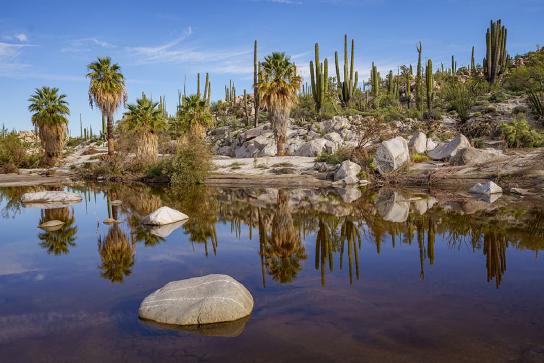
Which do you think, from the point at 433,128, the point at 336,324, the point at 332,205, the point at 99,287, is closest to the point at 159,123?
the point at 332,205

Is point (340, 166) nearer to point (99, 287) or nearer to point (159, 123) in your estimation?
point (159, 123)

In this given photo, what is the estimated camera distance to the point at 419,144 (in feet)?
104

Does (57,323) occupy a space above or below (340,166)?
below

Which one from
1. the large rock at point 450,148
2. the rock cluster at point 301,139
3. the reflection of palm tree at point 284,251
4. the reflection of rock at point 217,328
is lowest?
the reflection of rock at point 217,328

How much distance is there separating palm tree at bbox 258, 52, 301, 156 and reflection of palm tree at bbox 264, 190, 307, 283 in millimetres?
18799

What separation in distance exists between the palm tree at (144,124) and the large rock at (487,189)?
22.8 metres

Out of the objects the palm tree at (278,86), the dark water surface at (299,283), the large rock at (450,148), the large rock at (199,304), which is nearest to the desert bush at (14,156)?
the palm tree at (278,86)

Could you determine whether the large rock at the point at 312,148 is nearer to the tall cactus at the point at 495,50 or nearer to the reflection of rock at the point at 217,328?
the tall cactus at the point at 495,50

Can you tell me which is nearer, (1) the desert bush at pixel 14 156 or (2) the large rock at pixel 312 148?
(2) the large rock at pixel 312 148

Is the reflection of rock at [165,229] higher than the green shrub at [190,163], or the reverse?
the green shrub at [190,163]

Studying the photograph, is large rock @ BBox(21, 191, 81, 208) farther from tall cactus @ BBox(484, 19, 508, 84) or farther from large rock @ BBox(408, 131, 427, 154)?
tall cactus @ BBox(484, 19, 508, 84)

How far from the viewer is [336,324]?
6516 mm

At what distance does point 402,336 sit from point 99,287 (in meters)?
5.53

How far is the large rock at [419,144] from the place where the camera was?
103 feet
